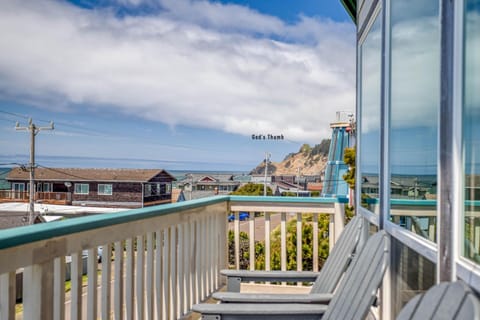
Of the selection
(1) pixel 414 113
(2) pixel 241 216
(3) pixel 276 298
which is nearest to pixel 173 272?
(3) pixel 276 298

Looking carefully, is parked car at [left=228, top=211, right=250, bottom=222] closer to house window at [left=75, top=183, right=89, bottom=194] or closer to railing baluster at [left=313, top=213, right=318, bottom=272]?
railing baluster at [left=313, top=213, right=318, bottom=272]

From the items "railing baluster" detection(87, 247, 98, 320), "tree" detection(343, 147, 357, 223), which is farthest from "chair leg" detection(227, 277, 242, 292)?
"tree" detection(343, 147, 357, 223)

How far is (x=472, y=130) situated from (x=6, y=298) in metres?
1.59

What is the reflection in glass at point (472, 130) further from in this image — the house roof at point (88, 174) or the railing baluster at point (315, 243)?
the house roof at point (88, 174)

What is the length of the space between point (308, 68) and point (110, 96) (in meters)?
16.1

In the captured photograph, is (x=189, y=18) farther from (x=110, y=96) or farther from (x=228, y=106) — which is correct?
(x=110, y=96)

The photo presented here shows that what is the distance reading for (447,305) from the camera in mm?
897

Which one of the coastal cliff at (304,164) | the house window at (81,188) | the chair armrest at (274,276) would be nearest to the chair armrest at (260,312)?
the chair armrest at (274,276)

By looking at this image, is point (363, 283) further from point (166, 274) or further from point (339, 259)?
point (166, 274)

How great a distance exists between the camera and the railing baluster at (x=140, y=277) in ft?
7.93

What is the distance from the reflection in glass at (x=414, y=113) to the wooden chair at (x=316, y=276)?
53 cm

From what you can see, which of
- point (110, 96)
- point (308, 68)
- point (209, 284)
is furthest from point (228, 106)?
point (209, 284)

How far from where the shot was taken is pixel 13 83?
26.3 meters

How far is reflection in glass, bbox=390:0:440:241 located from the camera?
1458 millimetres
